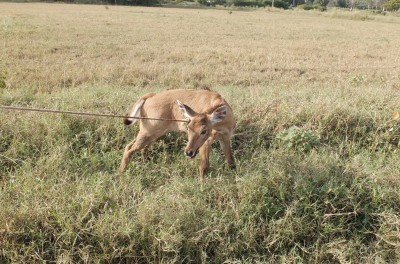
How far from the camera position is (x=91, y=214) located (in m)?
3.82

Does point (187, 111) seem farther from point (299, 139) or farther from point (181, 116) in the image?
point (299, 139)

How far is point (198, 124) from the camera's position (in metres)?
4.39

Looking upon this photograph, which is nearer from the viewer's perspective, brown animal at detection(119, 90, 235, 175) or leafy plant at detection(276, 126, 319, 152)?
brown animal at detection(119, 90, 235, 175)

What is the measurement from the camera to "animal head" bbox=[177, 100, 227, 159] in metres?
4.33

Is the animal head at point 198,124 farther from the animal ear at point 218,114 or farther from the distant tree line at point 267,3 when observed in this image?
the distant tree line at point 267,3

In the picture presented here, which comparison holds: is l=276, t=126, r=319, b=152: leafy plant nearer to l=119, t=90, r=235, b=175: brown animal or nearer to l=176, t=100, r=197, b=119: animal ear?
l=119, t=90, r=235, b=175: brown animal

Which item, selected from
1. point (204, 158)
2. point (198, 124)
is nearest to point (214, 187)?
point (204, 158)

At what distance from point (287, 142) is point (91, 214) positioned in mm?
3104

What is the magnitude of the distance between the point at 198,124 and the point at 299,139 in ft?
6.15

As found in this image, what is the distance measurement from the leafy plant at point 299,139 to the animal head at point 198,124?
56.4 inches

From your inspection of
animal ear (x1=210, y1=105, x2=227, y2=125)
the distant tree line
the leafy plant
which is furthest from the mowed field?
the distant tree line

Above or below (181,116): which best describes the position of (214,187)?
below

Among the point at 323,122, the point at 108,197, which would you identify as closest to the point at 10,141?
the point at 108,197

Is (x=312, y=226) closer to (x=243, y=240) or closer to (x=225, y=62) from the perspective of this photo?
(x=243, y=240)
